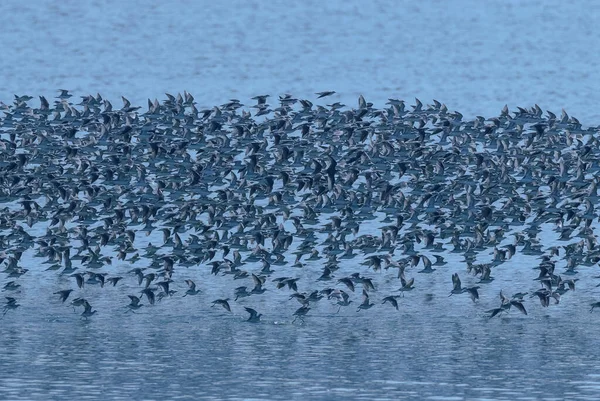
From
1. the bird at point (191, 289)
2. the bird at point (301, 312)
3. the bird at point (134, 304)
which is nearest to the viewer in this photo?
the bird at point (301, 312)

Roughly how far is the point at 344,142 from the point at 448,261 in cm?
792

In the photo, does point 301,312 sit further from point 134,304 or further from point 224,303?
point 134,304

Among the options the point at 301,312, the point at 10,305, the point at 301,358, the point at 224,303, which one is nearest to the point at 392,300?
the point at 301,312

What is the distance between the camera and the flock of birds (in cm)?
4575

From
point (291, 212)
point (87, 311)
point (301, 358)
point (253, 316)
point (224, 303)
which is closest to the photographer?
point (301, 358)

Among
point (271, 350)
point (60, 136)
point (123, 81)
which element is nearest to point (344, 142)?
point (60, 136)

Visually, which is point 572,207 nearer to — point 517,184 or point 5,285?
point 517,184

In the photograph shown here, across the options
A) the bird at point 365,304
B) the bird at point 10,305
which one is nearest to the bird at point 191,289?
the bird at point 365,304

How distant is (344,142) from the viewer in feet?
185

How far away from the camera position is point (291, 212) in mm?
51219

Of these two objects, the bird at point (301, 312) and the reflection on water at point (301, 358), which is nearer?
the reflection on water at point (301, 358)

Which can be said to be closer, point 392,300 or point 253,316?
point 253,316

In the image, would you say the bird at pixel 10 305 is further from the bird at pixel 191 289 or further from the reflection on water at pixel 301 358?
the bird at pixel 191 289

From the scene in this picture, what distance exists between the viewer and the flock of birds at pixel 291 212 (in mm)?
45750
